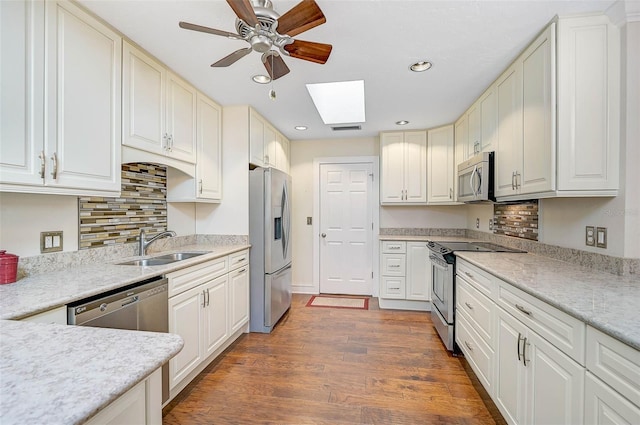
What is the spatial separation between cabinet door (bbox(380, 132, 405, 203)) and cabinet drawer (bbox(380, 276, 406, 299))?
103 cm

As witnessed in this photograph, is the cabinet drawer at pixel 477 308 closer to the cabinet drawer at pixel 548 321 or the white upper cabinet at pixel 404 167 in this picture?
the cabinet drawer at pixel 548 321

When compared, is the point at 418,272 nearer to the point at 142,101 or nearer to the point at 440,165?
the point at 440,165

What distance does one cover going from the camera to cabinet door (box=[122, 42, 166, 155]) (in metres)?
1.87

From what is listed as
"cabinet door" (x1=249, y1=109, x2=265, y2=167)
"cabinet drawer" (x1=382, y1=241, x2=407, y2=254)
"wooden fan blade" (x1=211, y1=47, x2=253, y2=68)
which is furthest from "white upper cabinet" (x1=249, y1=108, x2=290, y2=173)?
"cabinet drawer" (x1=382, y1=241, x2=407, y2=254)

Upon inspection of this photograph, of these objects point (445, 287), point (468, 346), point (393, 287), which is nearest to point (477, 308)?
point (468, 346)

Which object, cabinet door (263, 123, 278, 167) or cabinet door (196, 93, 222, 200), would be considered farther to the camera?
cabinet door (263, 123, 278, 167)

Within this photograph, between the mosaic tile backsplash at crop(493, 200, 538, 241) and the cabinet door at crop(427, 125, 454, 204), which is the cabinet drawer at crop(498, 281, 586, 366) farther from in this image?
the cabinet door at crop(427, 125, 454, 204)

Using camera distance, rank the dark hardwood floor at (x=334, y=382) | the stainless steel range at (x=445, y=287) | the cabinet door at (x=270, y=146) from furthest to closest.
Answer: the cabinet door at (x=270, y=146)
the stainless steel range at (x=445, y=287)
the dark hardwood floor at (x=334, y=382)

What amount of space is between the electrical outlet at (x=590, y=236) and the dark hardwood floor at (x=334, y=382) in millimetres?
1237

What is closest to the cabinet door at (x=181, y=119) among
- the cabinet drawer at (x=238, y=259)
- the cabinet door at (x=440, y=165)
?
the cabinet drawer at (x=238, y=259)

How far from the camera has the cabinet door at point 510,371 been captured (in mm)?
1457

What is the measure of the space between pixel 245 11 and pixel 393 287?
331cm

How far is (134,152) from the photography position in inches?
76.9

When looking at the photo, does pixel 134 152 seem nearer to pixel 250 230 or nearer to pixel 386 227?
pixel 250 230
